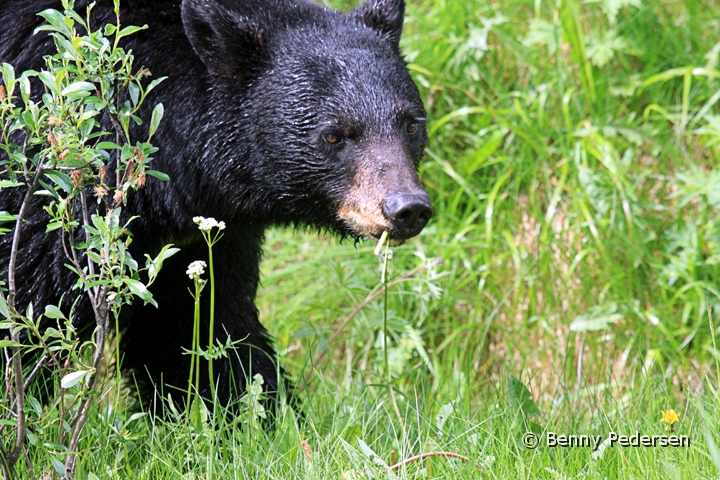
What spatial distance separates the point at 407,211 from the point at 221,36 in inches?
41.0

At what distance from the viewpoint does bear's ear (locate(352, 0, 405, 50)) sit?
161 inches

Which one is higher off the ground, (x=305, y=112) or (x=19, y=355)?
(x=305, y=112)

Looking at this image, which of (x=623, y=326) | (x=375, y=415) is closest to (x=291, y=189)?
(x=375, y=415)

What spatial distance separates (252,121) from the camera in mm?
3787

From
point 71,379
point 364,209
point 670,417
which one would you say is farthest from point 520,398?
point 71,379

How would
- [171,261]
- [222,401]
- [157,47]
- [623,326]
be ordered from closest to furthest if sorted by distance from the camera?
[157,47]
[171,261]
[222,401]
[623,326]

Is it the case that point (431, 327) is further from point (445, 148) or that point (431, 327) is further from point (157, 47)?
point (157, 47)

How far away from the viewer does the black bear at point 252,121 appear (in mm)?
3645

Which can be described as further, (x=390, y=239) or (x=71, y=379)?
(x=390, y=239)

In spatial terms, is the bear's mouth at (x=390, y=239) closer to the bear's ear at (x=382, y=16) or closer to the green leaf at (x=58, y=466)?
the bear's ear at (x=382, y=16)

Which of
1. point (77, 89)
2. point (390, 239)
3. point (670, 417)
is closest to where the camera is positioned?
point (77, 89)

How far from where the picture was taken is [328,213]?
3.82m

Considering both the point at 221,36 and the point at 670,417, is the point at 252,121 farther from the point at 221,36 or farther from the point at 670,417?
the point at 670,417

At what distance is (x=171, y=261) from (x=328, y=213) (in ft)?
2.45
